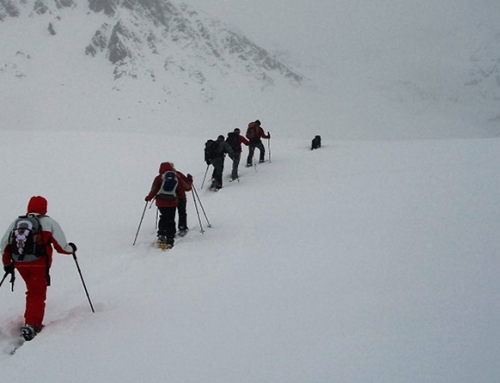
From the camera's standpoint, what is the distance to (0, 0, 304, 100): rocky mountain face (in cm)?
6606

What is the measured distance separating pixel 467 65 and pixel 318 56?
251 feet

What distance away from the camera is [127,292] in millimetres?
4836

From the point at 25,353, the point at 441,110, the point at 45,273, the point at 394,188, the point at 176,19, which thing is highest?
the point at 176,19

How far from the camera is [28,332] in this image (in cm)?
388

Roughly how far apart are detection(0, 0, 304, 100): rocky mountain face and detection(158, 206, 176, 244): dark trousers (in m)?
59.5

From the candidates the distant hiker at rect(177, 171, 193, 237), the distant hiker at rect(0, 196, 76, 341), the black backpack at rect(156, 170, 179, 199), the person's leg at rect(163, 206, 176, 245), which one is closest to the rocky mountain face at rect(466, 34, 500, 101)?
the distant hiker at rect(177, 171, 193, 237)

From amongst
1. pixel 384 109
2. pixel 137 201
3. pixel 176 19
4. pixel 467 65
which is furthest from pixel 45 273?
pixel 467 65

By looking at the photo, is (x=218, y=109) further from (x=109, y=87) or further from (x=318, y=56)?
(x=318, y=56)

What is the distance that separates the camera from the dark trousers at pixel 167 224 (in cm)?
678

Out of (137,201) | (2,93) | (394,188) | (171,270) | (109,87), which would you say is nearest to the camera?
(171,270)

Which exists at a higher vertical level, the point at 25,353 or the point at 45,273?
the point at 45,273

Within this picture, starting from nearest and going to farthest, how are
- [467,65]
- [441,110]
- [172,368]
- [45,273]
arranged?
[172,368] → [45,273] → [441,110] → [467,65]

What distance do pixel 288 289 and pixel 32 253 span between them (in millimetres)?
3083

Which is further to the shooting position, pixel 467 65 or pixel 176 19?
pixel 467 65
